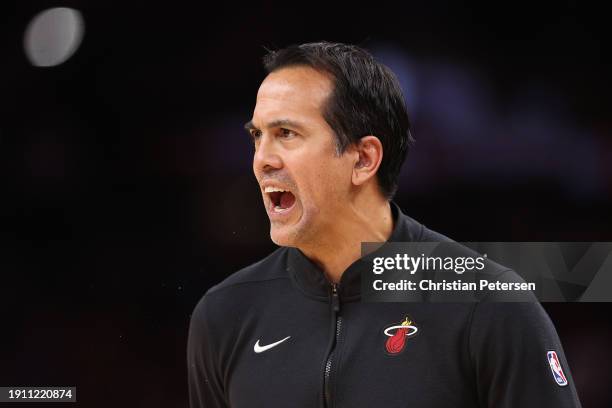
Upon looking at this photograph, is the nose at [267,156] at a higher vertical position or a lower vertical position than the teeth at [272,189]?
higher

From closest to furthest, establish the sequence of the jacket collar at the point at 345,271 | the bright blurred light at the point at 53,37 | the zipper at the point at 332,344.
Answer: the zipper at the point at 332,344 < the jacket collar at the point at 345,271 < the bright blurred light at the point at 53,37

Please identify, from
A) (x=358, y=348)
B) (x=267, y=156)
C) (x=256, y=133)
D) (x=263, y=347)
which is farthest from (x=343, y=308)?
(x=256, y=133)

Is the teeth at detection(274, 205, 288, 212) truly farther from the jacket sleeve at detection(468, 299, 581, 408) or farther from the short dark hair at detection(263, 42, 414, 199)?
the jacket sleeve at detection(468, 299, 581, 408)

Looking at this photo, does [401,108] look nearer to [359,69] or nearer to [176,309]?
[359,69]

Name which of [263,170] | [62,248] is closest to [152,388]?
[62,248]

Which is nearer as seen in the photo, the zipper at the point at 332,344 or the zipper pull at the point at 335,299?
the zipper at the point at 332,344

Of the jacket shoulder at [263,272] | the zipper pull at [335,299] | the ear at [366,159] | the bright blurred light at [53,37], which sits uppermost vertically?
the bright blurred light at [53,37]

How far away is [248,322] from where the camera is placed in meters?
3.11

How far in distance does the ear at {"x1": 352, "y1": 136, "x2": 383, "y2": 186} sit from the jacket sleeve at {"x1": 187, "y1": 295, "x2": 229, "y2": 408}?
788 millimetres

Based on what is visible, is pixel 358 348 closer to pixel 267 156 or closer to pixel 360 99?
pixel 267 156

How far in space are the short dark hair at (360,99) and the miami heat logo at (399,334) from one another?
0.48 meters

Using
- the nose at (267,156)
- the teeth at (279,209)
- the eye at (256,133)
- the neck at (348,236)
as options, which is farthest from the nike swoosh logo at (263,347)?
the eye at (256,133)

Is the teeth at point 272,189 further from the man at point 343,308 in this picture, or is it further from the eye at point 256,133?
the eye at point 256,133

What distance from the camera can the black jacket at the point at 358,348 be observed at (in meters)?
2.71
